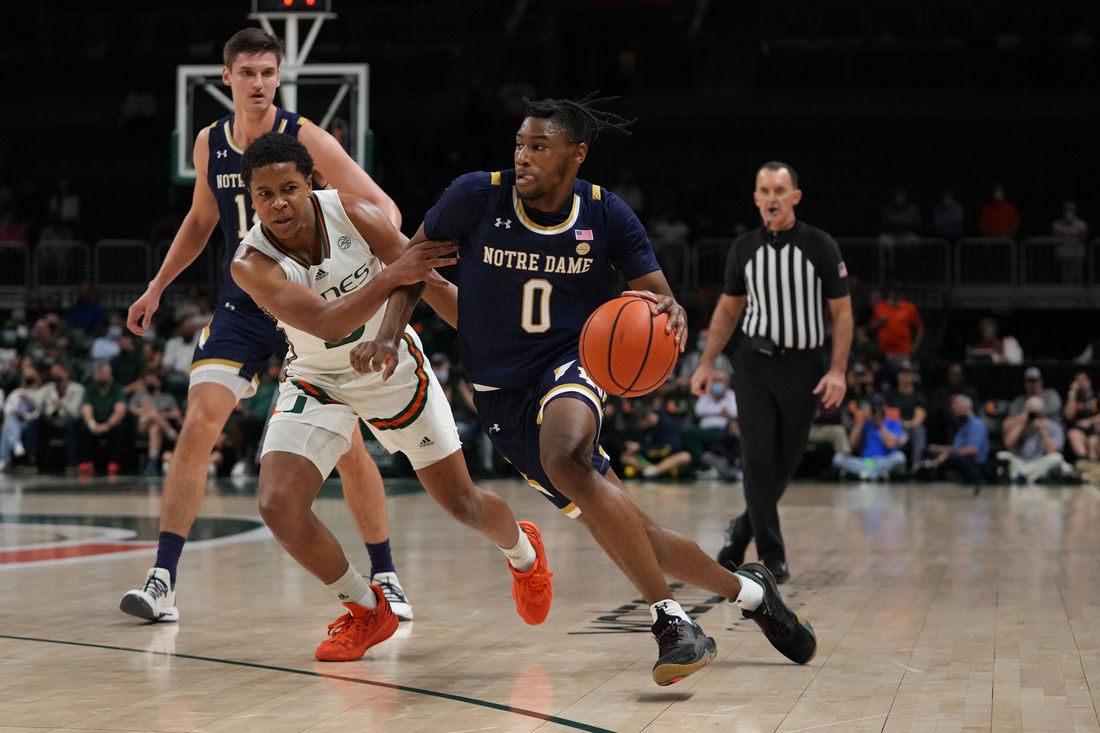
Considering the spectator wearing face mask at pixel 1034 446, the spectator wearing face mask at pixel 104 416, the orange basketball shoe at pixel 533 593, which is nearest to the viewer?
the orange basketball shoe at pixel 533 593

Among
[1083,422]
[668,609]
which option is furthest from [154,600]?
[1083,422]

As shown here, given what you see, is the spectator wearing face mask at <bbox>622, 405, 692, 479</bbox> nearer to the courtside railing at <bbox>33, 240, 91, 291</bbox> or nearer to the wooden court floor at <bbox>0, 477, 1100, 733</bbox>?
the wooden court floor at <bbox>0, 477, 1100, 733</bbox>

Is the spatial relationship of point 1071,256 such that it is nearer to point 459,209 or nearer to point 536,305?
point 536,305

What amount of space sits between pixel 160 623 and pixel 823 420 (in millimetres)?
10310

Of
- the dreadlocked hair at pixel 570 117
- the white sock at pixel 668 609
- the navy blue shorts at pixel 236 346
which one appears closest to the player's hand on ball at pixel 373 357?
the dreadlocked hair at pixel 570 117

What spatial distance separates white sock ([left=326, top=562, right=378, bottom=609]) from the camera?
4.84 meters

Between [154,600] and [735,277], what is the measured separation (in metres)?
3.26

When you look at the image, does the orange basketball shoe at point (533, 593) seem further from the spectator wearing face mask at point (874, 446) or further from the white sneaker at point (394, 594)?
the spectator wearing face mask at point (874, 446)

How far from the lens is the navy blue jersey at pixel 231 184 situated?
5.77 m

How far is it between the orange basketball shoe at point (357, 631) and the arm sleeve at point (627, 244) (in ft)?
4.90

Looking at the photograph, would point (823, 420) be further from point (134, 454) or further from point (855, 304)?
point (134, 454)

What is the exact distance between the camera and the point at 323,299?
4754mm

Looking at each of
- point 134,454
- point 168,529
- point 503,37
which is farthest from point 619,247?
point 503,37

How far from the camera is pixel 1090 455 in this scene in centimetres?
1452
